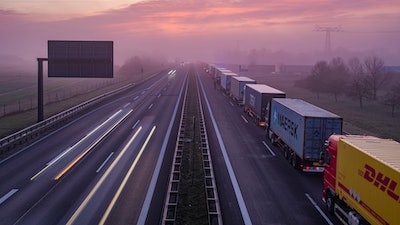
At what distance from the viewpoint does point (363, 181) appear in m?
12.9

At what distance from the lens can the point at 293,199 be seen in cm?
1836

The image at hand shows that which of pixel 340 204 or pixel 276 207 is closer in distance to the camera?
pixel 340 204

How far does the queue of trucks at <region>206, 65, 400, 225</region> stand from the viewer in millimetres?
11422

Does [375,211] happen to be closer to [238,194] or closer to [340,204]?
[340,204]

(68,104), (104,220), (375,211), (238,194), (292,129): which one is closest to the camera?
(375,211)

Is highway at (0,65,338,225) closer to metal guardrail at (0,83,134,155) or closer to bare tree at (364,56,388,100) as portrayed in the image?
metal guardrail at (0,83,134,155)

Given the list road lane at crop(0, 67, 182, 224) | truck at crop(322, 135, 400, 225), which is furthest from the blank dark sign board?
truck at crop(322, 135, 400, 225)

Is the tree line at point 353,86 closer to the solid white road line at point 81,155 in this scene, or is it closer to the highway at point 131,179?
the highway at point 131,179

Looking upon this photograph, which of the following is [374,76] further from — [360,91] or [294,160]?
[294,160]

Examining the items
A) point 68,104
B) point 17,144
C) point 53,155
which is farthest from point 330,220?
point 68,104

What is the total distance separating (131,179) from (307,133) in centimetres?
970

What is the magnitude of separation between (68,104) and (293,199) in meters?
42.4

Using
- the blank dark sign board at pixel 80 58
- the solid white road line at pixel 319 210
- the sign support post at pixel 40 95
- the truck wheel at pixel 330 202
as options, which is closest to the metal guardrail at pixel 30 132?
the sign support post at pixel 40 95

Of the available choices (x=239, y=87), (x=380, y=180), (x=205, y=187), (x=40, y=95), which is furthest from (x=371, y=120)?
(x=380, y=180)
